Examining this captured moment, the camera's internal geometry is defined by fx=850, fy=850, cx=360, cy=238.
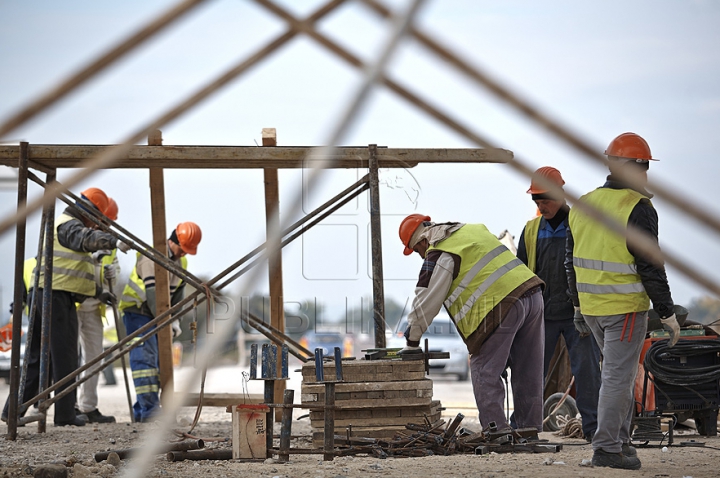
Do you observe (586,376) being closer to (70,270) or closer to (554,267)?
(554,267)

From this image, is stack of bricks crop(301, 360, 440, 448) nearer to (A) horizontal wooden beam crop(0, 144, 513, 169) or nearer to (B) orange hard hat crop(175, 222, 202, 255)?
(A) horizontal wooden beam crop(0, 144, 513, 169)

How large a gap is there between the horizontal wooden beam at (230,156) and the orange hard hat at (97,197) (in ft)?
3.05

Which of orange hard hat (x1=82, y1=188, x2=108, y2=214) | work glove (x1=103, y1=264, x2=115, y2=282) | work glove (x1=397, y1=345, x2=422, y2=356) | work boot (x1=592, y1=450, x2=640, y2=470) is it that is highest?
orange hard hat (x1=82, y1=188, x2=108, y2=214)

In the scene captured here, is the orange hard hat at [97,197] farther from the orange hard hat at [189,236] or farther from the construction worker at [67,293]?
the orange hard hat at [189,236]

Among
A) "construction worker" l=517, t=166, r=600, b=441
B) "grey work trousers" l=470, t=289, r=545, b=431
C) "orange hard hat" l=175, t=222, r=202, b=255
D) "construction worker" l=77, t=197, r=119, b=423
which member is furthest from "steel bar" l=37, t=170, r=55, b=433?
"construction worker" l=517, t=166, r=600, b=441

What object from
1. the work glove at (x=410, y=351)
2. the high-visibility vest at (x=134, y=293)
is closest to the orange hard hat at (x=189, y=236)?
the high-visibility vest at (x=134, y=293)

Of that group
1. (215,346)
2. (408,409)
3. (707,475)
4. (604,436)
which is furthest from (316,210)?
(215,346)

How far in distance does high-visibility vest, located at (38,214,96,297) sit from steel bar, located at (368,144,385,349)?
2966 millimetres

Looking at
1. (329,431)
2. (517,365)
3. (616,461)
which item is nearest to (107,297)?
(329,431)

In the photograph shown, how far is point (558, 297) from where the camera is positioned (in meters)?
6.76

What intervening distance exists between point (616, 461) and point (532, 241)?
2.48 metres

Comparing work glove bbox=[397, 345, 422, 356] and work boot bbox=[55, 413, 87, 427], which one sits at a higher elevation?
work glove bbox=[397, 345, 422, 356]

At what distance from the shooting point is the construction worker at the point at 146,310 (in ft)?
28.2

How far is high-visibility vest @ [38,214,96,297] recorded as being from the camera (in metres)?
8.14
